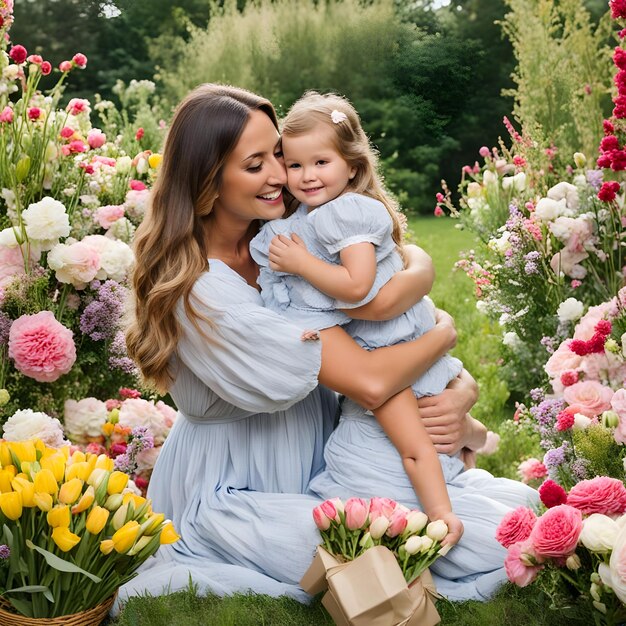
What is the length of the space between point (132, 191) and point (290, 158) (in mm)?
1529

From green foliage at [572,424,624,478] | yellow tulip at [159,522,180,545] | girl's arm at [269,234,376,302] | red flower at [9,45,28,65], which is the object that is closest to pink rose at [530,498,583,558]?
green foliage at [572,424,624,478]

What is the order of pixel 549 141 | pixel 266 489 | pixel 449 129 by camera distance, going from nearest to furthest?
pixel 266 489, pixel 549 141, pixel 449 129

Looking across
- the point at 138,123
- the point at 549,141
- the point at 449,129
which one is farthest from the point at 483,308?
the point at 449,129

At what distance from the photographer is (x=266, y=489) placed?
3152 millimetres

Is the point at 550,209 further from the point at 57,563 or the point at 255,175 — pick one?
the point at 57,563

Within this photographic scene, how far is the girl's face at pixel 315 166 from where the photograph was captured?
9.75 feet

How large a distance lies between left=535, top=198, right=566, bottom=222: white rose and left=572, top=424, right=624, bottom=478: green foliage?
1.37 meters

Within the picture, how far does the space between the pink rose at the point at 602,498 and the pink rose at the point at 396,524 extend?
43cm

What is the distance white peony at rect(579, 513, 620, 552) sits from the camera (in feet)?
7.60

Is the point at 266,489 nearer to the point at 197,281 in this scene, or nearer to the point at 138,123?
the point at 197,281

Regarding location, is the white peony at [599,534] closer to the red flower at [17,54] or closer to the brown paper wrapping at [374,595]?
the brown paper wrapping at [374,595]

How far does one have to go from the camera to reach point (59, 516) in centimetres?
245

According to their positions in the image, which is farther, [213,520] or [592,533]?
[213,520]

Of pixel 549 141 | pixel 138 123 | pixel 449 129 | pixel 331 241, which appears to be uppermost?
pixel 331 241
